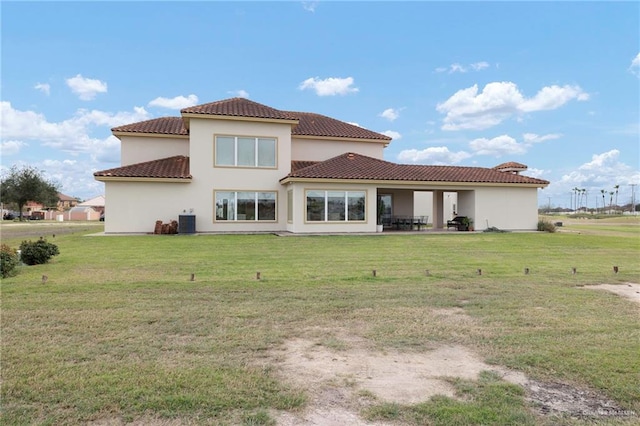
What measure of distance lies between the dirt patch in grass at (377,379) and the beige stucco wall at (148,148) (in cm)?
2289

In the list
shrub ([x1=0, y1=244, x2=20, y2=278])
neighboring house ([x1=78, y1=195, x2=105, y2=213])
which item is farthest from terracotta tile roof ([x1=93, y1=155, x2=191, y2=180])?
neighboring house ([x1=78, y1=195, x2=105, y2=213])

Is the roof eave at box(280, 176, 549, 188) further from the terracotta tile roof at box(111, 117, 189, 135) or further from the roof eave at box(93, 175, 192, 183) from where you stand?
the terracotta tile roof at box(111, 117, 189, 135)

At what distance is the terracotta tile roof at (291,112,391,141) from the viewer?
86.2 ft

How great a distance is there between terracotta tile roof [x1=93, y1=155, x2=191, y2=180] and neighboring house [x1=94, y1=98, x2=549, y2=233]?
0.05 metres

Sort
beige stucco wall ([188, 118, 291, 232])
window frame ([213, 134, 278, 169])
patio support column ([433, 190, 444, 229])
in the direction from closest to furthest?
beige stucco wall ([188, 118, 291, 232]) < window frame ([213, 134, 278, 169]) < patio support column ([433, 190, 444, 229])

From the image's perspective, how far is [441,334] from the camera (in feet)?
16.4

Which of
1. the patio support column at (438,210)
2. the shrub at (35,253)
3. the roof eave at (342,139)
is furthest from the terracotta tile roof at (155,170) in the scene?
the patio support column at (438,210)

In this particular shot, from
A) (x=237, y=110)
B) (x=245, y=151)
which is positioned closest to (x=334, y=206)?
(x=245, y=151)

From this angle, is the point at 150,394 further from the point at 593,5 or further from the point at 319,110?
the point at 319,110

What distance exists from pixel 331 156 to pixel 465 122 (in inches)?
657

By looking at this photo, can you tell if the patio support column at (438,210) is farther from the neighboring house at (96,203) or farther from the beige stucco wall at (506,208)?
the neighboring house at (96,203)

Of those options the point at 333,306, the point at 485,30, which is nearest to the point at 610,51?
the point at 485,30

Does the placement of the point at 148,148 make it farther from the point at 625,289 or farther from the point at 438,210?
the point at 625,289

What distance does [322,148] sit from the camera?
1049 inches
